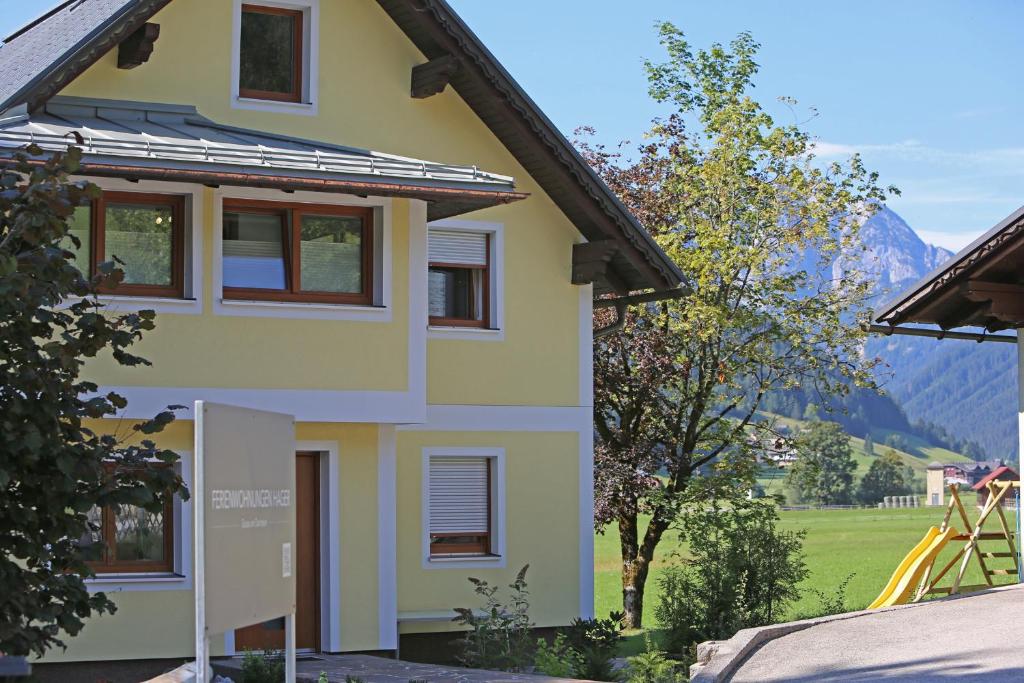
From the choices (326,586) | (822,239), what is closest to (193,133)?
(326,586)

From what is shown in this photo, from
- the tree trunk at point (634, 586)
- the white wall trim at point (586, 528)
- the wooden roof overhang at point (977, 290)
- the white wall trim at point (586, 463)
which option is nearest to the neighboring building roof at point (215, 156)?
the white wall trim at point (586, 463)

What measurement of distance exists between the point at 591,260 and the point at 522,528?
3.44m

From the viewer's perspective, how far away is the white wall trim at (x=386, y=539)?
645 inches

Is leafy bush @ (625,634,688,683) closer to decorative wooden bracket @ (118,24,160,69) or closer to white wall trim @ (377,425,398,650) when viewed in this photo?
white wall trim @ (377,425,398,650)

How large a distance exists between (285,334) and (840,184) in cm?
1565

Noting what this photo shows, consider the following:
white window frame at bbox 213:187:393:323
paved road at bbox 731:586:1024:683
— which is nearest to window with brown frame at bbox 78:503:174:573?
white window frame at bbox 213:187:393:323

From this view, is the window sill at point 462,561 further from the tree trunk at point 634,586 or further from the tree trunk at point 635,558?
the tree trunk at point 634,586

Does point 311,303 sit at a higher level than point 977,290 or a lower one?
lower

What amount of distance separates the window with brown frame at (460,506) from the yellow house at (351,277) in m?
0.03

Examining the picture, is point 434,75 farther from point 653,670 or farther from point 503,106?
point 653,670

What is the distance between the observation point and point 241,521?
6715 mm

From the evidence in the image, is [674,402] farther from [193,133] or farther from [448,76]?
[193,133]

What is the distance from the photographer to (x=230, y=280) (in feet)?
50.9

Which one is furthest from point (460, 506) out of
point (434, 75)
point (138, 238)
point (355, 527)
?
point (138, 238)
